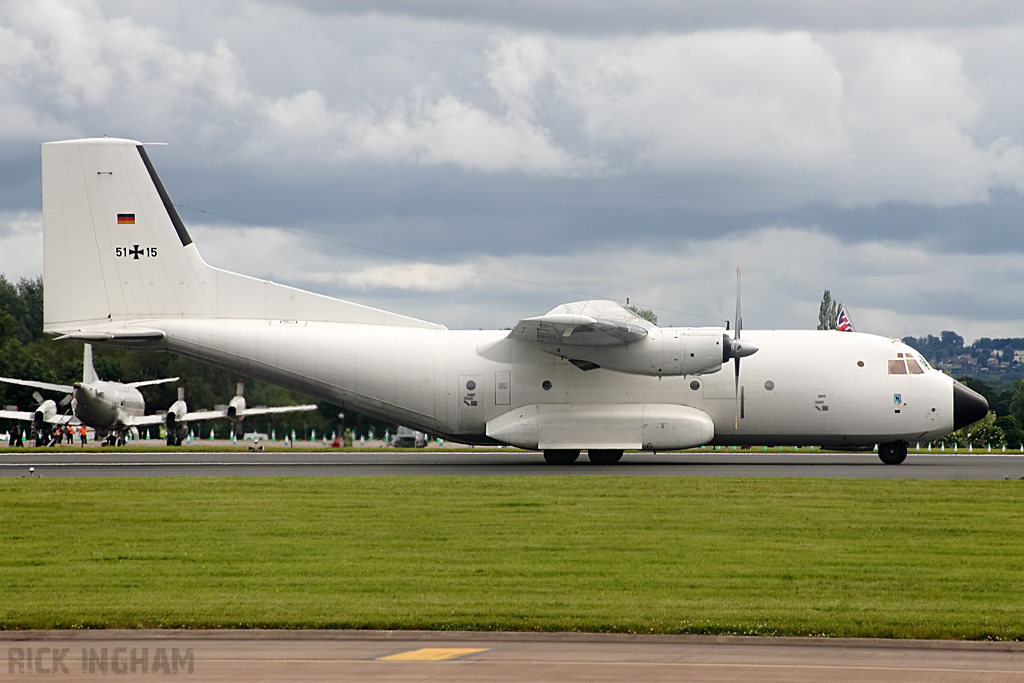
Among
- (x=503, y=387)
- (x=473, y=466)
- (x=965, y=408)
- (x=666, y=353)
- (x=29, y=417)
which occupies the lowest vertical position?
(x=473, y=466)

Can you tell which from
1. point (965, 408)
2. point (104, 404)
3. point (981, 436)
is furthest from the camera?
point (981, 436)

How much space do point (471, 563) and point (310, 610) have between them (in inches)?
149

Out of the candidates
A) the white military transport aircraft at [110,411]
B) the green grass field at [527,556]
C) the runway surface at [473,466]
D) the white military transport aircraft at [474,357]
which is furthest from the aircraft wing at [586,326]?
the white military transport aircraft at [110,411]

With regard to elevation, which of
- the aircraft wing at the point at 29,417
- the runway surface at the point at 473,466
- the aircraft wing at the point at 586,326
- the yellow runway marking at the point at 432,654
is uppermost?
the aircraft wing at the point at 586,326

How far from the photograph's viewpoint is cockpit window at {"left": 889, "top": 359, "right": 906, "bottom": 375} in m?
30.9

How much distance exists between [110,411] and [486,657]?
163 ft

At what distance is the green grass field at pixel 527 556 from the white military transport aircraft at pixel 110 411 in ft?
96.2

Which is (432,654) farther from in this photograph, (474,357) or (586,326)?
(474,357)

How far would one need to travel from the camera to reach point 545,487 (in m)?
24.1

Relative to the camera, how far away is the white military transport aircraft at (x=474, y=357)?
30.4m

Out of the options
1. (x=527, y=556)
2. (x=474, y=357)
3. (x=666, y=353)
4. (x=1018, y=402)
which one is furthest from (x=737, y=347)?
(x=1018, y=402)

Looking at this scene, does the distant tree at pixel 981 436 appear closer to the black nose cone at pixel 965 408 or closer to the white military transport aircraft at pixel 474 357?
the black nose cone at pixel 965 408

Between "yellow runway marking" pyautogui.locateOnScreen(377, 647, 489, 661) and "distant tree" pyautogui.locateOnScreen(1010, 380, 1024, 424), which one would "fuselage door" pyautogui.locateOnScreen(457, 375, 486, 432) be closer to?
"yellow runway marking" pyautogui.locateOnScreen(377, 647, 489, 661)

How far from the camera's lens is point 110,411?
54344mm
